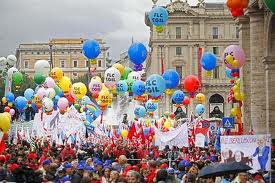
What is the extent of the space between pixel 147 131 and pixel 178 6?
2512 inches

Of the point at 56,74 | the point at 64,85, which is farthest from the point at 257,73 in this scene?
the point at 64,85

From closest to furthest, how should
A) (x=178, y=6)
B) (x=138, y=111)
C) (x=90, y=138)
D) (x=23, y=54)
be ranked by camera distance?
(x=90, y=138), (x=138, y=111), (x=178, y=6), (x=23, y=54)

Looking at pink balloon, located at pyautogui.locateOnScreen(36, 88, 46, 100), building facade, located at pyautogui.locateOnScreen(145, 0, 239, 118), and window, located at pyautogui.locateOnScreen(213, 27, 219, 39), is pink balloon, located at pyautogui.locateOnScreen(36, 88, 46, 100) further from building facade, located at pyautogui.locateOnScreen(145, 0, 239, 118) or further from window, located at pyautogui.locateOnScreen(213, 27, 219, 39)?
window, located at pyautogui.locateOnScreen(213, 27, 219, 39)

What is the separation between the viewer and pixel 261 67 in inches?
1038

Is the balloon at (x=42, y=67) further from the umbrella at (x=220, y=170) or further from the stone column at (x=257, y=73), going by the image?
the umbrella at (x=220, y=170)

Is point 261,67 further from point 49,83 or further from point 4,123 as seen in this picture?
point 49,83

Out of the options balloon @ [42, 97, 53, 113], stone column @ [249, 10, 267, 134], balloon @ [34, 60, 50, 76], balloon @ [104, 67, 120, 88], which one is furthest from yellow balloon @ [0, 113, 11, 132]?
balloon @ [34, 60, 50, 76]

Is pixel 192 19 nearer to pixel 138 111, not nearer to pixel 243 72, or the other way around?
pixel 138 111

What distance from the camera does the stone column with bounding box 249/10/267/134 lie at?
26.0m

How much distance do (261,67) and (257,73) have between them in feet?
0.77

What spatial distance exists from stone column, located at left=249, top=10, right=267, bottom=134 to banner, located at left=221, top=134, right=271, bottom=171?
1087 centimetres

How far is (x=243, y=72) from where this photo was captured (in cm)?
2839

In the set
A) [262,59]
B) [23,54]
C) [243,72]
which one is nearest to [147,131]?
[243,72]

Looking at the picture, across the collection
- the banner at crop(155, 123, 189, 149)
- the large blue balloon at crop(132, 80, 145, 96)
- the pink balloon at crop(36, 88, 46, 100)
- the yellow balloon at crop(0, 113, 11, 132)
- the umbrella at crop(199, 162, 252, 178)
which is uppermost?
the large blue balloon at crop(132, 80, 145, 96)
